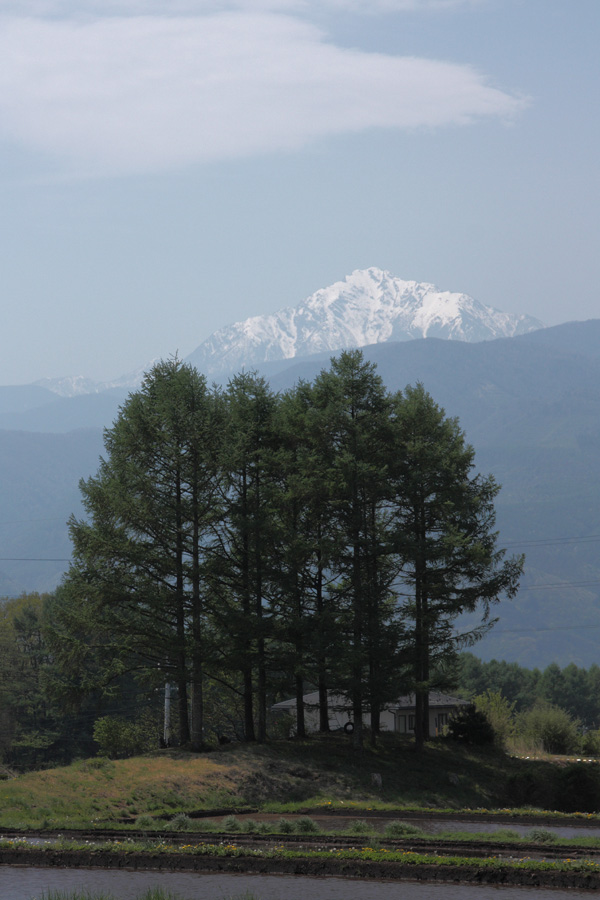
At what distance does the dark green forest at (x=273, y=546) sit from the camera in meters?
43.6

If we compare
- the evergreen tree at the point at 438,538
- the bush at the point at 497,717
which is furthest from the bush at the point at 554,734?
the evergreen tree at the point at 438,538

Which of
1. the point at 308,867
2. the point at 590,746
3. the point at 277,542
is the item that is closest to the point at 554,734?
the point at 590,746

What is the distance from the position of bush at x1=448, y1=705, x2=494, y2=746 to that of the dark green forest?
Answer: 6.16 meters

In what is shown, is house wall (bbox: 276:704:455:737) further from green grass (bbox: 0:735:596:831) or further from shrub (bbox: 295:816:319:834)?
shrub (bbox: 295:816:319:834)

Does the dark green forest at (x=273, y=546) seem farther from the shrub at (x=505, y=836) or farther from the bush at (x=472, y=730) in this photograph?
the shrub at (x=505, y=836)

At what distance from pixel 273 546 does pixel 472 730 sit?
59.6 feet

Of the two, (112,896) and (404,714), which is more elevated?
(112,896)

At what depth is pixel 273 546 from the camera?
151 ft

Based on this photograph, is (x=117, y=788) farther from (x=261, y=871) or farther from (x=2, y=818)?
(x=261, y=871)

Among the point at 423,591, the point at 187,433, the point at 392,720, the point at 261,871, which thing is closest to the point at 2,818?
the point at 261,871

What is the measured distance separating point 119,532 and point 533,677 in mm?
148928

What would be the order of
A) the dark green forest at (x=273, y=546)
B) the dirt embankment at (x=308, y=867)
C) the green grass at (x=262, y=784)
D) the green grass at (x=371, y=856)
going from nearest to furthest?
the dirt embankment at (x=308, y=867) < the green grass at (x=371, y=856) < the green grass at (x=262, y=784) < the dark green forest at (x=273, y=546)

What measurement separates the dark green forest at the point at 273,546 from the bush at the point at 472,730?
6161mm

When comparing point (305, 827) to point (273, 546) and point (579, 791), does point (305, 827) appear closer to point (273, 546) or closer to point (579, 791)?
point (579, 791)
